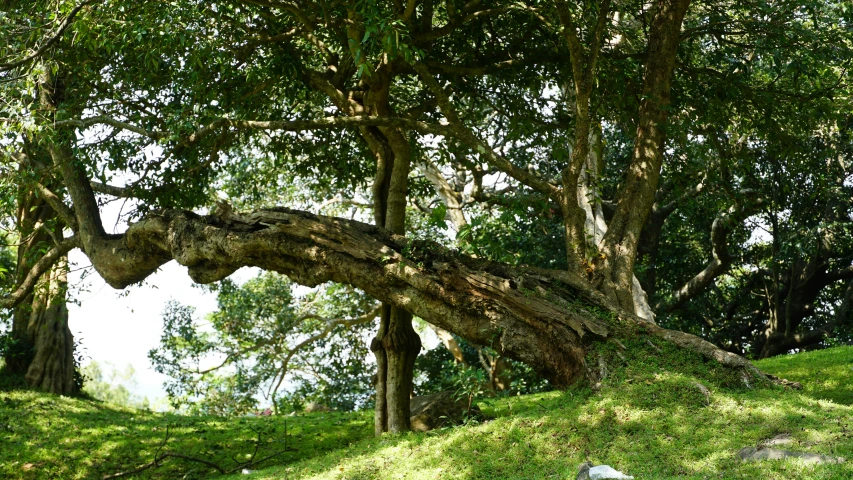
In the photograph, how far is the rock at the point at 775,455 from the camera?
5.25 meters

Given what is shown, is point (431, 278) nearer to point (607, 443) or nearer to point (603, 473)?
point (607, 443)

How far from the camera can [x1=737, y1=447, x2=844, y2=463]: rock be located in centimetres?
525

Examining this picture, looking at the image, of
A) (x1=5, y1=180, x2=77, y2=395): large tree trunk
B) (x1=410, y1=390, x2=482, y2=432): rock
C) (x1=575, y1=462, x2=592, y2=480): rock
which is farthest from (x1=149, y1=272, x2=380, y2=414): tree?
(x1=575, y1=462, x2=592, y2=480): rock

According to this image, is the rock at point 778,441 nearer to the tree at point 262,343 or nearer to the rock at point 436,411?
the rock at point 436,411

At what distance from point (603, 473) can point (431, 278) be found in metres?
3.17

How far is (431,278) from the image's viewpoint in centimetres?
807

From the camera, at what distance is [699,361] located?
7.41 meters

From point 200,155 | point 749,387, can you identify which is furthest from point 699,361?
point 200,155

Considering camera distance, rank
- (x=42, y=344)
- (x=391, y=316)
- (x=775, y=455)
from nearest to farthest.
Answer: (x=775, y=455)
(x=391, y=316)
(x=42, y=344)

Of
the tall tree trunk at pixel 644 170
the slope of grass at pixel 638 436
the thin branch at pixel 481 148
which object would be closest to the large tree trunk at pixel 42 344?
the slope of grass at pixel 638 436

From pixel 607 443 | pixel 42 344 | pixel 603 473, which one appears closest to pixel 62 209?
pixel 42 344

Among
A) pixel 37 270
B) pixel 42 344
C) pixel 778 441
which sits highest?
pixel 37 270

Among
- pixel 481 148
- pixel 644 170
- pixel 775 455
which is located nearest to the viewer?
pixel 775 455

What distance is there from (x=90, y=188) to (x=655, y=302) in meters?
12.0
